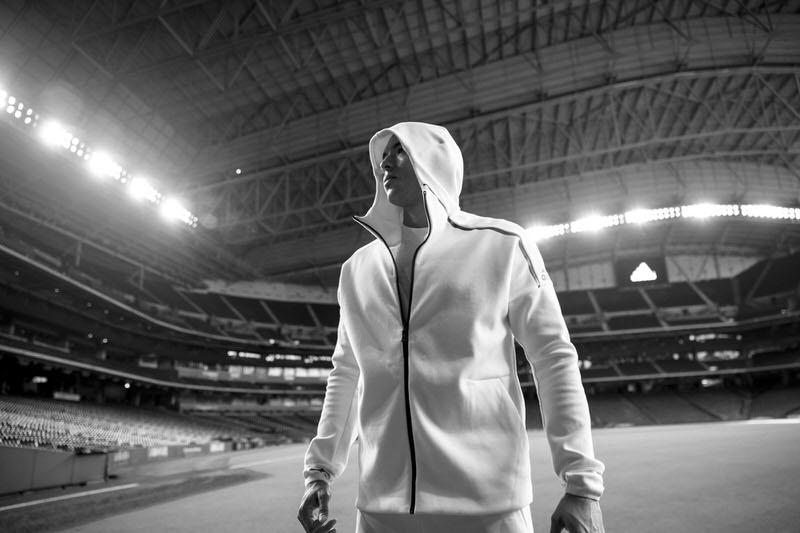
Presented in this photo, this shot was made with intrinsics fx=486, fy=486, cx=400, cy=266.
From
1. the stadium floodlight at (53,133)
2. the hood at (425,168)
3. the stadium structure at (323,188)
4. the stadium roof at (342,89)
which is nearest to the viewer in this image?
the hood at (425,168)

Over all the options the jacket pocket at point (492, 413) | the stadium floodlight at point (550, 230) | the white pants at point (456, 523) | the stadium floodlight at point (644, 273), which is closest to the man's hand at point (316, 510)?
the white pants at point (456, 523)

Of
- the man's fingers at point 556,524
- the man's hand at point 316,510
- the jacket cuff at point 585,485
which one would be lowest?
the man's hand at point 316,510

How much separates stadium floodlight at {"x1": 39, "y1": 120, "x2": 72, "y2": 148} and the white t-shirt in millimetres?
22751

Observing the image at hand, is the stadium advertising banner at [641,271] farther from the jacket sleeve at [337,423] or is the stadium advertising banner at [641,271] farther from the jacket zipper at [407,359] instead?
the jacket zipper at [407,359]

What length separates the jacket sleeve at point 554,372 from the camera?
1.27 m

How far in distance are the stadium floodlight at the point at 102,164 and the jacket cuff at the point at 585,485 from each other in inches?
974

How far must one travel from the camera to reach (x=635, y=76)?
21281 mm

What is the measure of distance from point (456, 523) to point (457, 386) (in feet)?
1.16

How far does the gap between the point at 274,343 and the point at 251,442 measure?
13.9 meters

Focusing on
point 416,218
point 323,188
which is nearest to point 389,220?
point 416,218

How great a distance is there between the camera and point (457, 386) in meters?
1.35

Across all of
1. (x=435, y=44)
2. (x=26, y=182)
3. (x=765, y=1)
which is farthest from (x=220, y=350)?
(x=765, y=1)

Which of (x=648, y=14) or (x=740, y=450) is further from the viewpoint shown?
(x=648, y=14)

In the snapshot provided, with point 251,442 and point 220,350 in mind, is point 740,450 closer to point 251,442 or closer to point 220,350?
point 251,442
